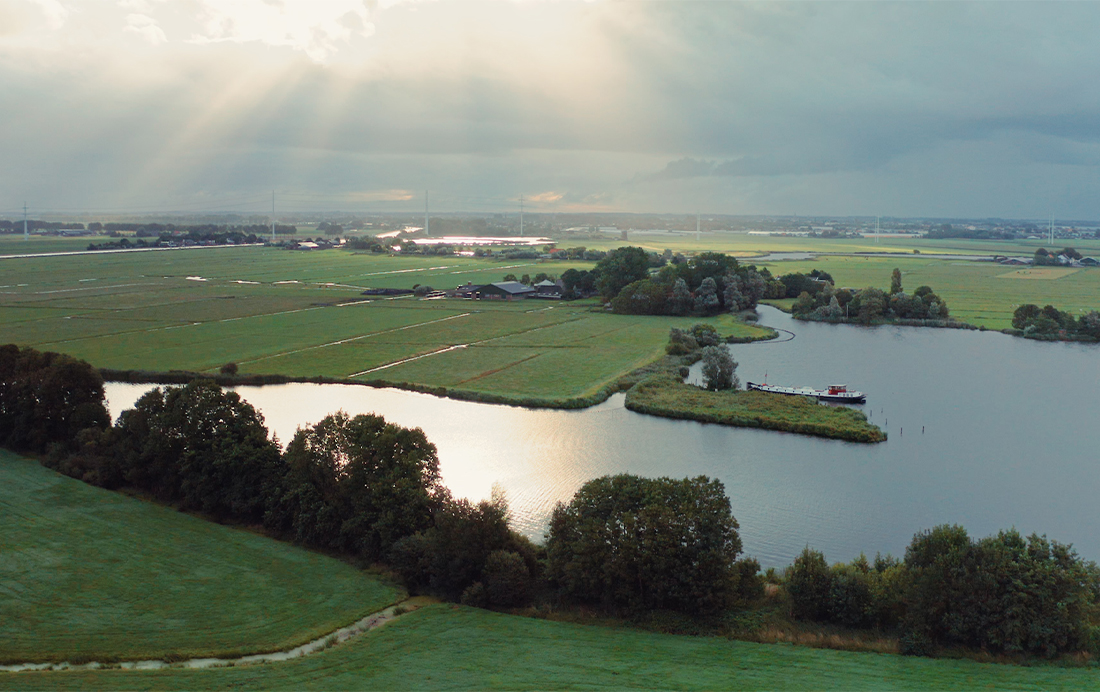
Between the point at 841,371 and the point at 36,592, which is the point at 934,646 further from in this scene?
the point at 841,371

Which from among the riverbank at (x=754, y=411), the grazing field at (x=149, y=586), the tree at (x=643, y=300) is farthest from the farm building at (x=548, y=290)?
the grazing field at (x=149, y=586)

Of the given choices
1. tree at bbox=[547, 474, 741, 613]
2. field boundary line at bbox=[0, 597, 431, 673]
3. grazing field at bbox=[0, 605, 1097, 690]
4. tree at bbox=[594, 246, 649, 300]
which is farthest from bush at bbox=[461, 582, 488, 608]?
tree at bbox=[594, 246, 649, 300]

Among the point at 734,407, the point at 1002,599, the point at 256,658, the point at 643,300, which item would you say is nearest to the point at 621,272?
the point at 643,300

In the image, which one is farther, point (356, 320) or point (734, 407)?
point (356, 320)

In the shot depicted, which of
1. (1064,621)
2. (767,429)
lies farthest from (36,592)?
(767,429)

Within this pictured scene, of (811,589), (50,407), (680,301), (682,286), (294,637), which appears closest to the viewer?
(294,637)

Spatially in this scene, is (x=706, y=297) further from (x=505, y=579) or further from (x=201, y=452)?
(x=505, y=579)

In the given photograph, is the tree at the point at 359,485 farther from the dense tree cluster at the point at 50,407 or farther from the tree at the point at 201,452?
the dense tree cluster at the point at 50,407
